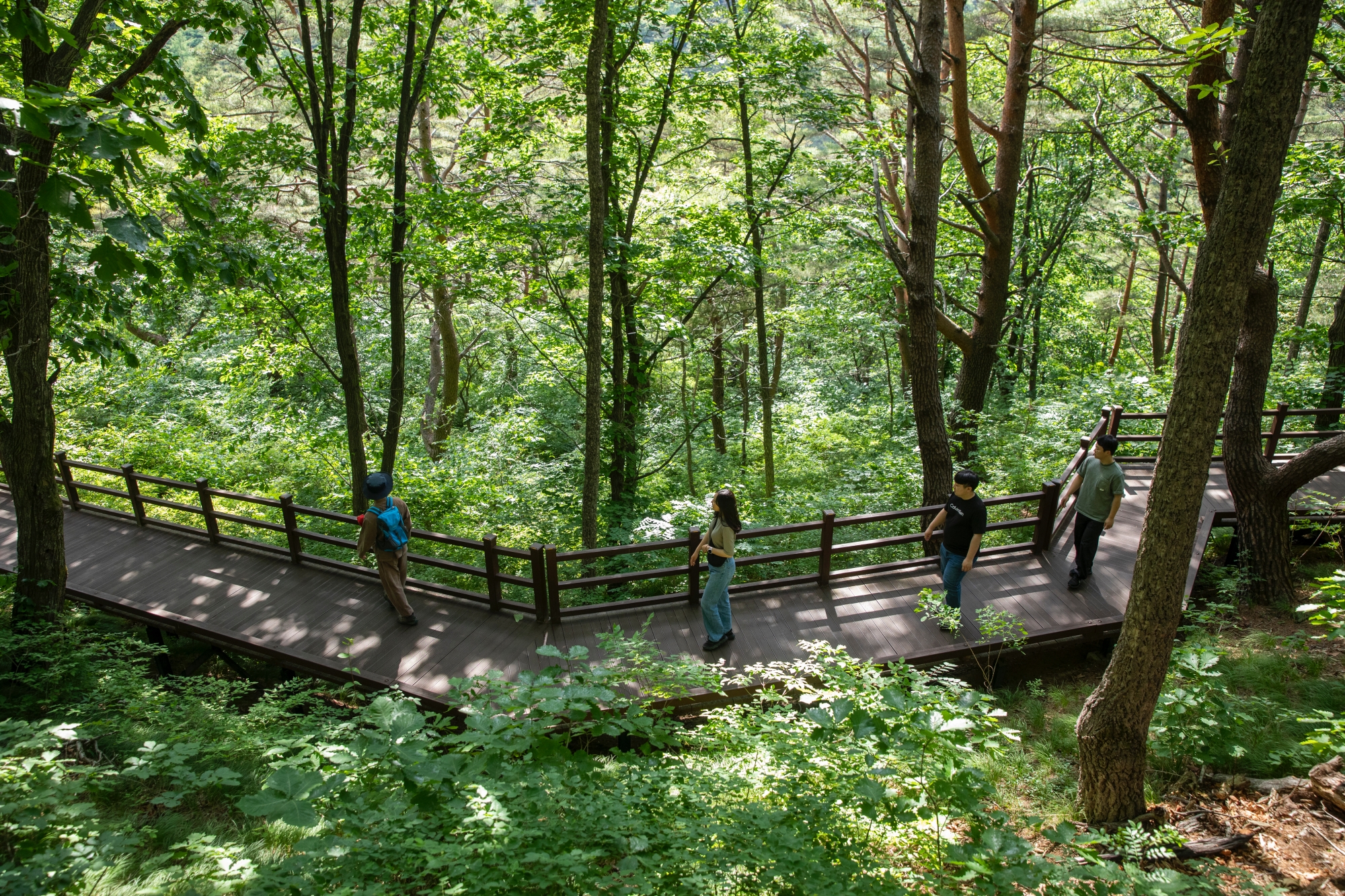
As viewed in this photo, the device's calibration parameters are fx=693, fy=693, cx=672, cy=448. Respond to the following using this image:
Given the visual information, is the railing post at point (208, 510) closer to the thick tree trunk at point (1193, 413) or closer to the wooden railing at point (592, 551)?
the wooden railing at point (592, 551)

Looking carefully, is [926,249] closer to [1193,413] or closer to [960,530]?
[960,530]

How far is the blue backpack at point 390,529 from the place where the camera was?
22.7 ft

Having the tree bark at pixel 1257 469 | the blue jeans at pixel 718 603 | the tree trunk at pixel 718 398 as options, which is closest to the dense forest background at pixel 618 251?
the tree trunk at pixel 718 398

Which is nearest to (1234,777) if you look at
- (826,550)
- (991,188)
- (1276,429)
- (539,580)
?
(826,550)

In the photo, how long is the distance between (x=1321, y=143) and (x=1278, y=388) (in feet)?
19.9

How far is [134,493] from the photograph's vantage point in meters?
9.77

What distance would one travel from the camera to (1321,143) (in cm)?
970

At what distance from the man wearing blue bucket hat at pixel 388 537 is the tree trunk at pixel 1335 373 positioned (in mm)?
14036

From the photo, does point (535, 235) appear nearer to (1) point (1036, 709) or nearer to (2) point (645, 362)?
(2) point (645, 362)

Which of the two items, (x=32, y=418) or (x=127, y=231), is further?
(x=32, y=418)

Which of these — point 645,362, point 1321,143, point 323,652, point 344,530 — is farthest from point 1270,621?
point 344,530

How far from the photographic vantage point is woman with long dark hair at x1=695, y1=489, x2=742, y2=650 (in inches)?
242

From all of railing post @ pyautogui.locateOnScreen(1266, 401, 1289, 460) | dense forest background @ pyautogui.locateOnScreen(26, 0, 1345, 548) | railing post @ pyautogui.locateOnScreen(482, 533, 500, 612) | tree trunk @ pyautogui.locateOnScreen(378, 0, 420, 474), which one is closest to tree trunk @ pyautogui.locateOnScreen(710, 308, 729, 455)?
dense forest background @ pyautogui.locateOnScreen(26, 0, 1345, 548)

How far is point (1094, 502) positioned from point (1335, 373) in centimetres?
852
